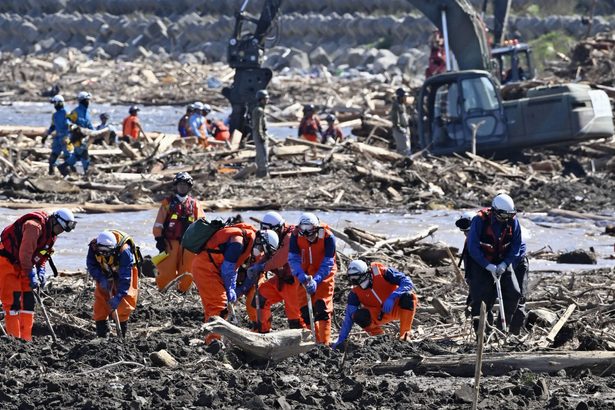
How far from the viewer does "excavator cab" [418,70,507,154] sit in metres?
25.8

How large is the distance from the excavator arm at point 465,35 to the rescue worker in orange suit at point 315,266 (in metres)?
14.6

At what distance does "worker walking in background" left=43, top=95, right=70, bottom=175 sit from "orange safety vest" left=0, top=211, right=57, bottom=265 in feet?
37.5

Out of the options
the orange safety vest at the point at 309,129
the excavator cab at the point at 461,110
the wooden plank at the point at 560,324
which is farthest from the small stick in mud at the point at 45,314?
the orange safety vest at the point at 309,129

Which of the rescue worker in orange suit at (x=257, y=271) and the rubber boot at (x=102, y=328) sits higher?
the rescue worker in orange suit at (x=257, y=271)

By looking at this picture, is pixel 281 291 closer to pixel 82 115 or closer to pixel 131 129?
pixel 82 115

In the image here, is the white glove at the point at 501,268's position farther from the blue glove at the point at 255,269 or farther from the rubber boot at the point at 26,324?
the rubber boot at the point at 26,324

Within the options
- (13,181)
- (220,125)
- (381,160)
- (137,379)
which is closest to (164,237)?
(137,379)

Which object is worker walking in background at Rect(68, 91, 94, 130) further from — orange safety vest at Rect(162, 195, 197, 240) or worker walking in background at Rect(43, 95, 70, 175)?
orange safety vest at Rect(162, 195, 197, 240)

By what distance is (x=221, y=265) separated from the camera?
43.8ft

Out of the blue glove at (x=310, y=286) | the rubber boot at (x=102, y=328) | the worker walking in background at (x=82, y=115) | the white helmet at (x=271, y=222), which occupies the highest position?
the worker walking in background at (x=82, y=115)

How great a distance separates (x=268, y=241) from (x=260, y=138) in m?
11.0

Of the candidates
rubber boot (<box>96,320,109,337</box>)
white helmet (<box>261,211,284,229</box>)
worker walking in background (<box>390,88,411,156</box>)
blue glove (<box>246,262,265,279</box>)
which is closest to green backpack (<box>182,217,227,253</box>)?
white helmet (<box>261,211,284,229</box>)

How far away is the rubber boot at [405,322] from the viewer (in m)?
13.1

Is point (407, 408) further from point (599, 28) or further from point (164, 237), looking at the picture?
point (599, 28)
